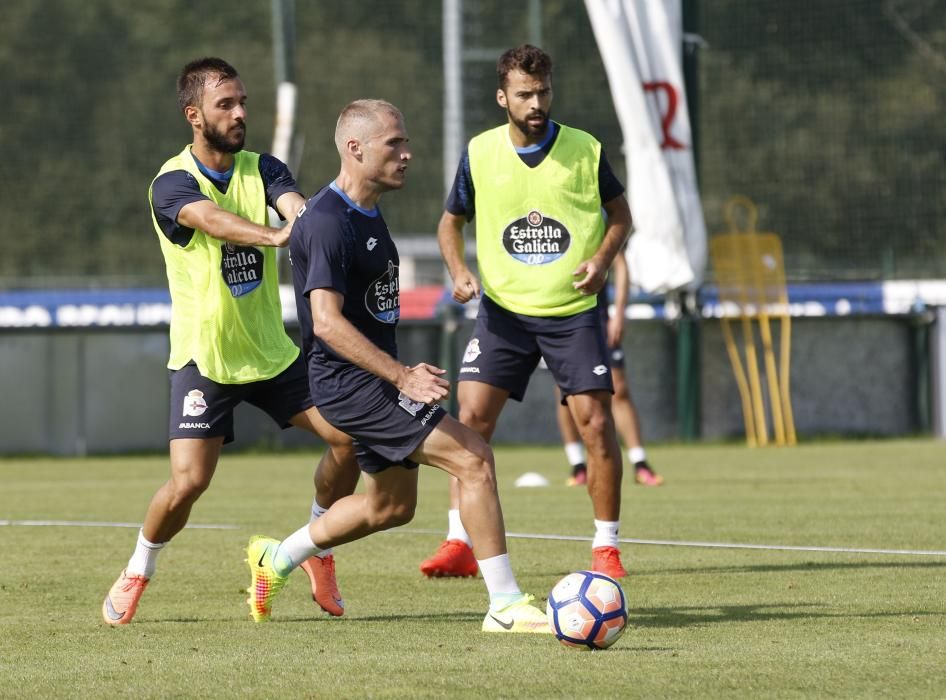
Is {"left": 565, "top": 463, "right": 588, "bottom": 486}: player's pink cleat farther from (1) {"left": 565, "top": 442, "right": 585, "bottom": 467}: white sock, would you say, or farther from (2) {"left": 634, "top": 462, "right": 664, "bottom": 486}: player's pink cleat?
(2) {"left": 634, "top": 462, "right": 664, "bottom": 486}: player's pink cleat

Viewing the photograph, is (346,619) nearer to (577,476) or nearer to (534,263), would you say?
(534,263)

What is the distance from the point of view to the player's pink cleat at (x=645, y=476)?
13023 millimetres

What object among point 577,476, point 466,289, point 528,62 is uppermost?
point 528,62

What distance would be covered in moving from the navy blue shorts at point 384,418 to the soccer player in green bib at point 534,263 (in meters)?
1.67

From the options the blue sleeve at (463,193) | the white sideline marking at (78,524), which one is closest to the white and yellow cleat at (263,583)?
the blue sleeve at (463,193)

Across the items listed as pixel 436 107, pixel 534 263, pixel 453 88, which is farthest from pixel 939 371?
pixel 436 107

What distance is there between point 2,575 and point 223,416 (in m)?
1.86

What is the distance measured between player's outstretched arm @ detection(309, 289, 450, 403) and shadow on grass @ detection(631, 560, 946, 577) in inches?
92.3

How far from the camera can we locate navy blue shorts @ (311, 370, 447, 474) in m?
6.02

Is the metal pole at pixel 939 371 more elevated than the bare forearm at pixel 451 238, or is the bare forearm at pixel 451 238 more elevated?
the bare forearm at pixel 451 238

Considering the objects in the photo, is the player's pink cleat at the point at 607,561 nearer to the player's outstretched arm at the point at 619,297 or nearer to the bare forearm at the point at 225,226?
the bare forearm at the point at 225,226

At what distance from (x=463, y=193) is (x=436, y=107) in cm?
2132

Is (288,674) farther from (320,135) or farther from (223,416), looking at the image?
(320,135)

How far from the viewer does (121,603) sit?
650cm
